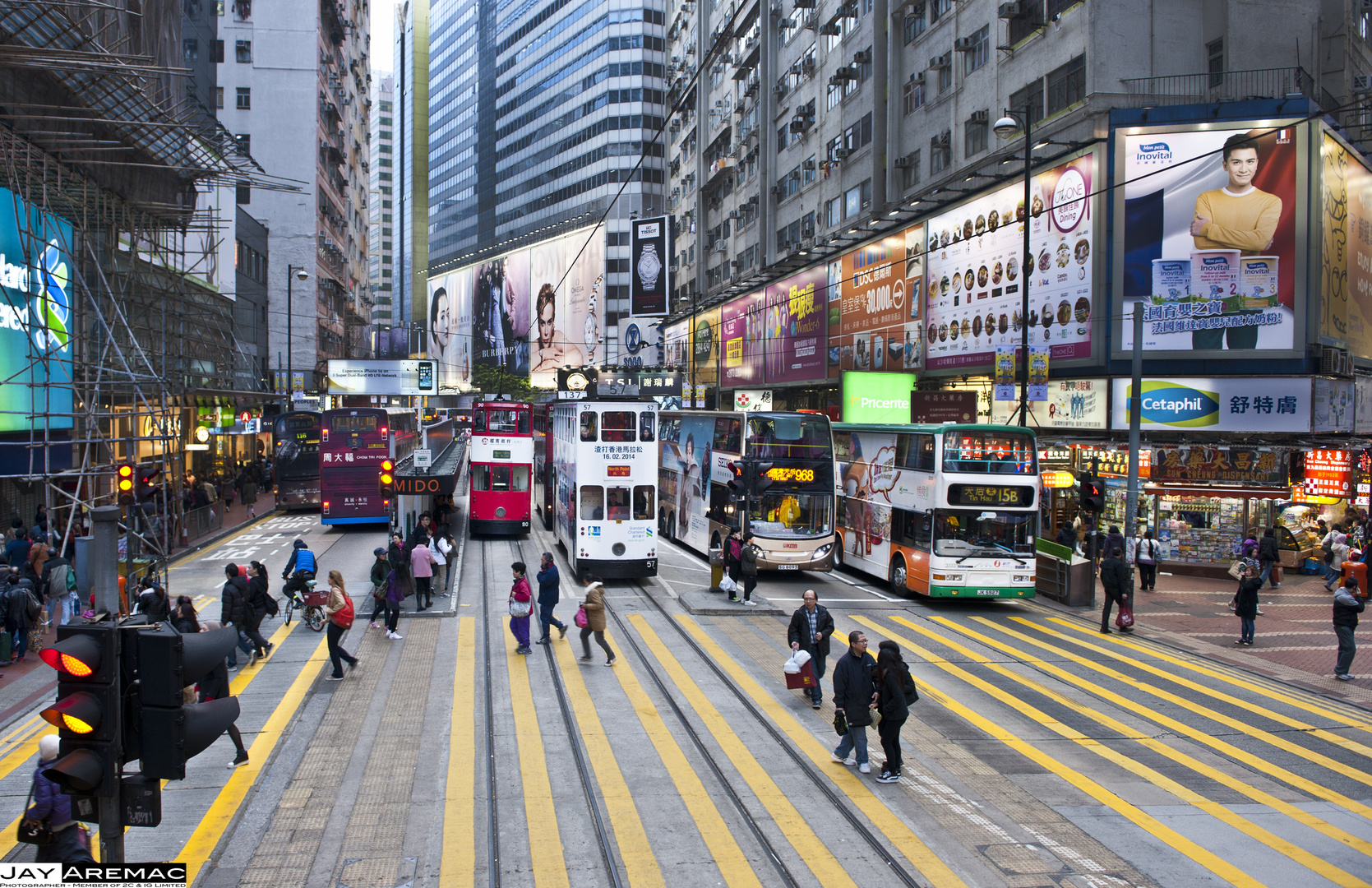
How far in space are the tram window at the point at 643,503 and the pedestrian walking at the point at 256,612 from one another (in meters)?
8.78

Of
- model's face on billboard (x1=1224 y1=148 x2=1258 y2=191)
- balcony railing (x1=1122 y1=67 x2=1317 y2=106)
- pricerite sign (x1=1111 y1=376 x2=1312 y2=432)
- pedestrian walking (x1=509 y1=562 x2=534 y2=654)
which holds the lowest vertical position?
pedestrian walking (x1=509 y1=562 x2=534 y2=654)

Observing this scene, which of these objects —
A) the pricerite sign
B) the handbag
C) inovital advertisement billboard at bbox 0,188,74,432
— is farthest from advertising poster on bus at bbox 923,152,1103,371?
inovital advertisement billboard at bbox 0,188,74,432

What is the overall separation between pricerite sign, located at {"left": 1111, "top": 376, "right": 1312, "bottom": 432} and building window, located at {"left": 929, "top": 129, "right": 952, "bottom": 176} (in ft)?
43.0

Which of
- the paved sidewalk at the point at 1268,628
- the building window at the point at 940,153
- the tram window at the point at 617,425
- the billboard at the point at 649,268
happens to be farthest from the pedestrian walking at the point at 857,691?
the billboard at the point at 649,268

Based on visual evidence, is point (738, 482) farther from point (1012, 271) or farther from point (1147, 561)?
point (1012, 271)

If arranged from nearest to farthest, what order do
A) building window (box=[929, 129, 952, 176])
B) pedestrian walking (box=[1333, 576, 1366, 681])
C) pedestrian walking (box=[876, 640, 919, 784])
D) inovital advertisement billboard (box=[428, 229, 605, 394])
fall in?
pedestrian walking (box=[876, 640, 919, 784]), pedestrian walking (box=[1333, 576, 1366, 681]), building window (box=[929, 129, 952, 176]), inovital advertisement billboard (box=[428, 229, 605, 394])

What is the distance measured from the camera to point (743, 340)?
57.2m

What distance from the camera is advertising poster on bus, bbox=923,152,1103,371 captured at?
26.9 meters

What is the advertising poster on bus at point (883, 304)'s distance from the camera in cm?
3650

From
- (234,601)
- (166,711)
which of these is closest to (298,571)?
(234,601)

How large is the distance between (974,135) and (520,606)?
26246 mm

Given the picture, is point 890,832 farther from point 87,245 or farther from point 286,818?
point 87,245

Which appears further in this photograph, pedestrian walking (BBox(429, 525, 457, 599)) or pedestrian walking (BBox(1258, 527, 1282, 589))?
pedestrian walking (BBox(1258, 527, 1282, 589))

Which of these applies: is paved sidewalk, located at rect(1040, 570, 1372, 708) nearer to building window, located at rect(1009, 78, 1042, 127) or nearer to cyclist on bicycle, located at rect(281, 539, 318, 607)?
building window, located at rect(1009, 78, 1042, 127)
